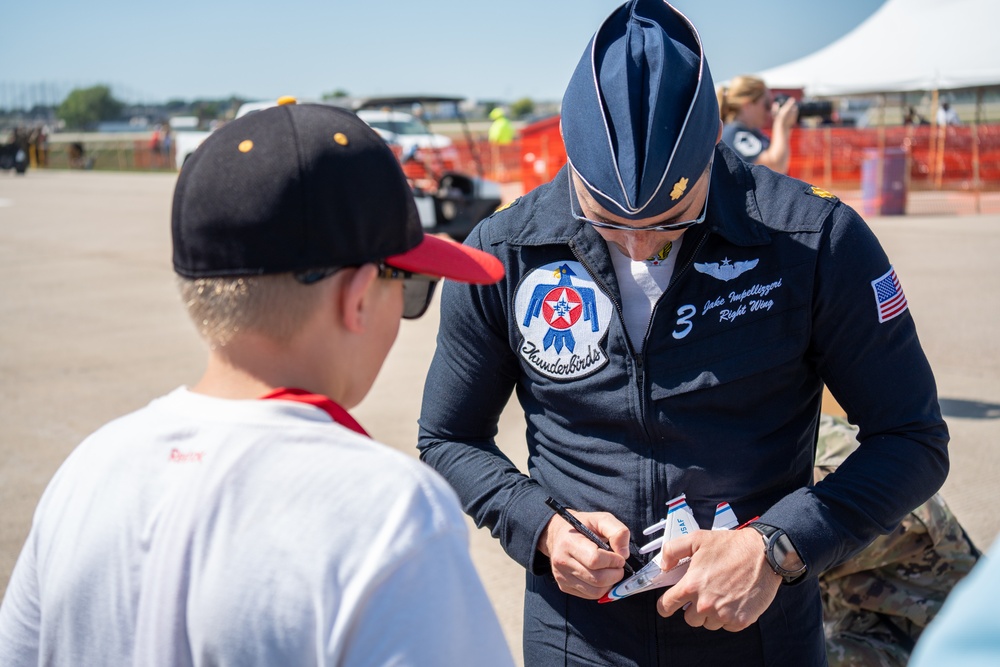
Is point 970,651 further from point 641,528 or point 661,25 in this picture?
point 661,25

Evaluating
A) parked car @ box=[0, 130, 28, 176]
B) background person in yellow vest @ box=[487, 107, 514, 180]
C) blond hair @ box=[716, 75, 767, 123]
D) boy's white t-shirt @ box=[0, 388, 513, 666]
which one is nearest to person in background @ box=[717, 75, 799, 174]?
blond hair @ box=[716, 75, 767, 123]

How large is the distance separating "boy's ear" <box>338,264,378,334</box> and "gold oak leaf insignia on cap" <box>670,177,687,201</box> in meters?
0.71

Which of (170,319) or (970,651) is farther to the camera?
(170,319)

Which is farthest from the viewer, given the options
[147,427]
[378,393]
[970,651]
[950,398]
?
[378,393]

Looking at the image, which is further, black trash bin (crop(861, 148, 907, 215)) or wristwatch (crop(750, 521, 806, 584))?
black trash bin (crop(861, 148, 907, 215))

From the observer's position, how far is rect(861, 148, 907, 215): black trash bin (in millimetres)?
15891

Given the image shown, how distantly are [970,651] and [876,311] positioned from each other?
1.18 m

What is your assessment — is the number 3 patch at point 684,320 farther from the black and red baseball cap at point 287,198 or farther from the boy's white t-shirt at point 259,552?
the boy's white t-shirt at point 259,552

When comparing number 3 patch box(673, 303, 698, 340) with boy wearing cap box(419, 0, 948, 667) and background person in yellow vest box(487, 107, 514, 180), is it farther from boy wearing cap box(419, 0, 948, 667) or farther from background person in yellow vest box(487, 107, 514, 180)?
background person in yellow vest box(487, 107, 514, 180)

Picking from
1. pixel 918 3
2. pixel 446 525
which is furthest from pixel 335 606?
pixel 918 3

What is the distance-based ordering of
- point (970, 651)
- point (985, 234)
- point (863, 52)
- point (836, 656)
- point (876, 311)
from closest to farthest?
point (970, 651)
point (876, 311)
point (836, 656)
point (985, 234)
point (863, 52)

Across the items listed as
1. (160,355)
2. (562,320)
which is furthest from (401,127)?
(562,320)

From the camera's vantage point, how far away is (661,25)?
1848 millimetres

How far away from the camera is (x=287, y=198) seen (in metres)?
1.16
